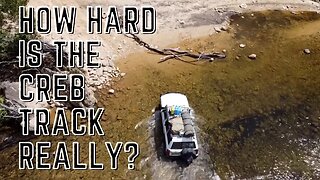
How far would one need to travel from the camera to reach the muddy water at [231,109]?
24141mm

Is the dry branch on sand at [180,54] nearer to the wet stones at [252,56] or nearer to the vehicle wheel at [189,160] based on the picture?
the wet stones at [252,56]

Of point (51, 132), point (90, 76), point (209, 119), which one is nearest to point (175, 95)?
point (209, 119)

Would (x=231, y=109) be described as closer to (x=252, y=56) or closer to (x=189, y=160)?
(x=189, y=160)

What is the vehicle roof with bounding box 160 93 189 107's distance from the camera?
85.6 ft

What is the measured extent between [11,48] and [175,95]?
10.5 meters

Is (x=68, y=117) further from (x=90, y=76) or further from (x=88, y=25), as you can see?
(x=88, y=25)

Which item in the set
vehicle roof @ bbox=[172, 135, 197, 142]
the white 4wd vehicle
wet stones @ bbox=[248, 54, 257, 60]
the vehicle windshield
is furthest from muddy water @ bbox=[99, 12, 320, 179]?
vehicle roof @ bbox=[172, 135, 197, 142]

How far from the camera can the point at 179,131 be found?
23750 millimetres

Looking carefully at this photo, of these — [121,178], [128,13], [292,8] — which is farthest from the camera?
[292,8]

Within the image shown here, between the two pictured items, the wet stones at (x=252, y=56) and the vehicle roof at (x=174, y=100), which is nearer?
the vehicle roof at (x=174, y=100)

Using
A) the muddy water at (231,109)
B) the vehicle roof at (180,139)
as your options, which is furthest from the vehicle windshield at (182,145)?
the muddy water at (231,109)

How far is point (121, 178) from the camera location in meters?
23.4

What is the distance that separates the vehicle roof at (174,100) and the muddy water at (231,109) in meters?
1.04

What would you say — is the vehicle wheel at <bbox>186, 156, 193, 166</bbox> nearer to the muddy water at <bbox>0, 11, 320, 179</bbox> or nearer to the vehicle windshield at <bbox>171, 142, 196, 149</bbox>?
the muddy water at <bbox>0, 11, 320, 179</bbox>
